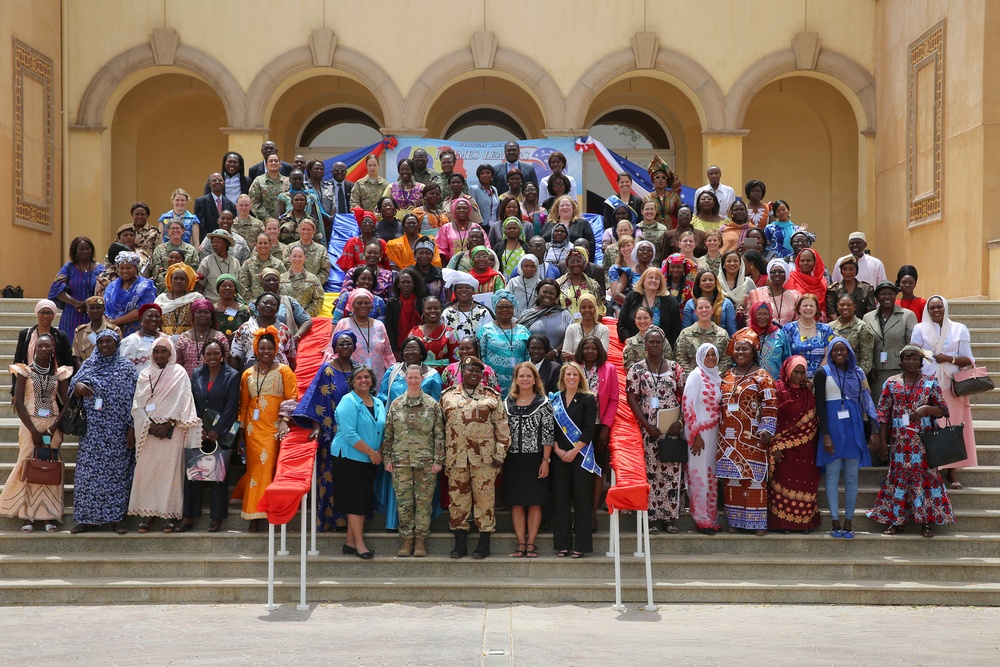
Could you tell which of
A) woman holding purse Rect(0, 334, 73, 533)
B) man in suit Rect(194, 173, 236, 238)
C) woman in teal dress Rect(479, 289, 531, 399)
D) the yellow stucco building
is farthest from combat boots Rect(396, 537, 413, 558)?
the yellow stucco building

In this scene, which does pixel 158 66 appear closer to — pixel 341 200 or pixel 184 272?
pixel 341 200

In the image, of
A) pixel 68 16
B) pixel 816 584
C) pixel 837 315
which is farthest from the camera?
pixel 68 16

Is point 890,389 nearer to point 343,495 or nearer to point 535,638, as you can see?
point 535,638

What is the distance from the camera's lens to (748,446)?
8.66m

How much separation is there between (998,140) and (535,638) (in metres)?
9.68

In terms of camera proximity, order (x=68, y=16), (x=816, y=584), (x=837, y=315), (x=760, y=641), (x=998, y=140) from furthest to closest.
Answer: (x=68, y=16) → (x=998, y=140) → (x=837, y=315) → (x=816, y=584) → (x=760, y=641)

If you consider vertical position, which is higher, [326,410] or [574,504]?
[326,410]

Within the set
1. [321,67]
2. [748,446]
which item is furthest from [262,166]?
[748,446]

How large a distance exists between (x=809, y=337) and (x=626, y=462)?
226 cm

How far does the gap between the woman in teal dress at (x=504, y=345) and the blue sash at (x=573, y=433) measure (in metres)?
0.79

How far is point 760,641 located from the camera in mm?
6973

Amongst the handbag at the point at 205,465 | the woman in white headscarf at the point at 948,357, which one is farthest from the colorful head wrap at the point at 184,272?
the woman in white headscarf at the point at 948,357

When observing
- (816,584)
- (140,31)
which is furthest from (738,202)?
(140,31)

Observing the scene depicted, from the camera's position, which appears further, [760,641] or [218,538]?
[218,538]
